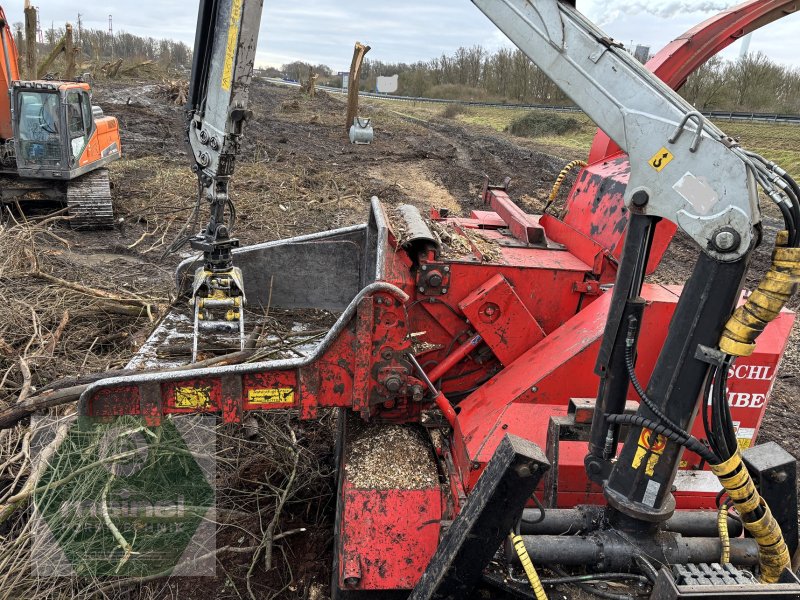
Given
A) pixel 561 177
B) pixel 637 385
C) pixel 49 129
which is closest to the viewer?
pixel 637 385

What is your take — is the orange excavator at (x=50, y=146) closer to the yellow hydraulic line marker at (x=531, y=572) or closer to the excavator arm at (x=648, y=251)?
the excavator arm at (x=648, y=251)

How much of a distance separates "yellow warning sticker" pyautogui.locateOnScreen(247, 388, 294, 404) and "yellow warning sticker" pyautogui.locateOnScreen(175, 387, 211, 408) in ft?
0.65

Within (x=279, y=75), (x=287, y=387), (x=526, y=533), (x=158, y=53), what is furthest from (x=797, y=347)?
(x=279, y=75)

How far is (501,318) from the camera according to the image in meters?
3.54

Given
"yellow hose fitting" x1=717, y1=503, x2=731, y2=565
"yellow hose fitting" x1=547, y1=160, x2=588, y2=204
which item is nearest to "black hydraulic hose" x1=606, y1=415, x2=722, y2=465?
"yellow hose fitting" x1=717, y1=503, x2=731, y2=565

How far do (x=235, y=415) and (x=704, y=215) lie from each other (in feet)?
7.33

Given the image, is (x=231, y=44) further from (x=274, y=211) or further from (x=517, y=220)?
(x=274, y=211)

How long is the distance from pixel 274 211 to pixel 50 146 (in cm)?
364

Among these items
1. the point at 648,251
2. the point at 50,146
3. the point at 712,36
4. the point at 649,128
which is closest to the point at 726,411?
the point at 648,251

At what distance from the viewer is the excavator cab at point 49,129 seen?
9.13m

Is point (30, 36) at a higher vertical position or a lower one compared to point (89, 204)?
higher

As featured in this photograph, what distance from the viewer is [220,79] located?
11.5 ft

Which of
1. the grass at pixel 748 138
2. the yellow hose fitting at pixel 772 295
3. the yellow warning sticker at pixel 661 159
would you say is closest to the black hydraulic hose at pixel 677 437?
the yellow hose fitting at pixel 772 295

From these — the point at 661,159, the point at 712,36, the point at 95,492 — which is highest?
the point at 712,36
